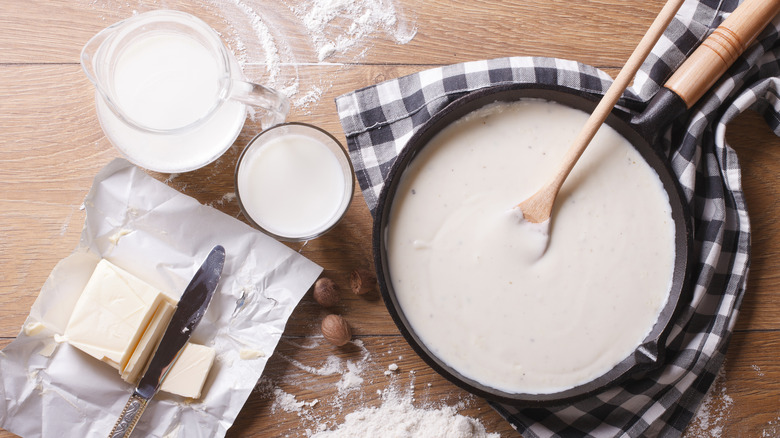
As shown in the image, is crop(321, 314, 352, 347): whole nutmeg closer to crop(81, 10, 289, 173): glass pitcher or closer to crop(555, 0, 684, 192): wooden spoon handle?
crop(81, 10, 289, 173): glass pitcher

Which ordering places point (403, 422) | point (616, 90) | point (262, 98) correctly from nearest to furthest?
point (616, 90)
point (262, 98)
point (403, 422)

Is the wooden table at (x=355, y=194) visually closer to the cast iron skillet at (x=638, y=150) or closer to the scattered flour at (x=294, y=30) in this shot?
the scattered flour at (x=294, y=30)

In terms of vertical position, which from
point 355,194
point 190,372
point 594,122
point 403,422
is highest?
point 594,122

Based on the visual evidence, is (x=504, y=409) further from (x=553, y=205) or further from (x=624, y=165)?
(x=624, y=165)

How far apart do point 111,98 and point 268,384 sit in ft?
2.27

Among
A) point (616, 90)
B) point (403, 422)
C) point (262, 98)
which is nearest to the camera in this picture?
point (616, 90)

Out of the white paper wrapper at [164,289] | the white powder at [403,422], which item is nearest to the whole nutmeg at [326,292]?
the white paper wrapper at [164,289]

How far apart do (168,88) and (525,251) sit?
2.59 ft

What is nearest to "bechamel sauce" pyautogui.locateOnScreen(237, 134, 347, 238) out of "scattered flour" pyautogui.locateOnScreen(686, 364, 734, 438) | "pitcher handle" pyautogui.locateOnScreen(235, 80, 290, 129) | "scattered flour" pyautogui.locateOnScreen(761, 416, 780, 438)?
"pitcher handle" pyautogui.locateOnScreen(235, 80, 290, 129)

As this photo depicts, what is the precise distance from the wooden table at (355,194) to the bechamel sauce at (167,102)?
96 millimetres

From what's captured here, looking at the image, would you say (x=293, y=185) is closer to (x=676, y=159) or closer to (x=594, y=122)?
(x=594, y=122)

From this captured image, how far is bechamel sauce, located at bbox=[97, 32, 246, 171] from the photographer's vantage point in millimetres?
1111

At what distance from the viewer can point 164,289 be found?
122cm

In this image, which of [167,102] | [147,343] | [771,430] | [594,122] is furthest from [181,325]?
[771,430]
